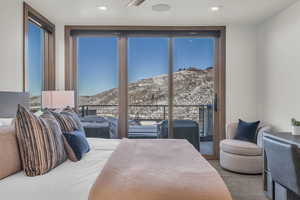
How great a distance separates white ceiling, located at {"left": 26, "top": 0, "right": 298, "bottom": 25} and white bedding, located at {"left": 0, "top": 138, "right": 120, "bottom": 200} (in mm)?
2450

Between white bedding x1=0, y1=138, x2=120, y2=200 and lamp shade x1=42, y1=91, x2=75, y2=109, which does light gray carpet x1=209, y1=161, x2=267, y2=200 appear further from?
lamp shade x1=42, y1=91, x2=75, y2=109

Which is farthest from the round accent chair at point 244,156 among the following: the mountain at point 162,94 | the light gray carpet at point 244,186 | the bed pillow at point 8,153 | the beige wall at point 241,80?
the bed pillow at point 8,153

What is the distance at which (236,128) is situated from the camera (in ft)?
A: 13.7

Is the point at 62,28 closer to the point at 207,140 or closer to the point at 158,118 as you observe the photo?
the point at 158,118

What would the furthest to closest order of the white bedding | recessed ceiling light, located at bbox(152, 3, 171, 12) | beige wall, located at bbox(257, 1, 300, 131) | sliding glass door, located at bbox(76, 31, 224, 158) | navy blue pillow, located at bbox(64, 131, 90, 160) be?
sliding glass door, located at bbox(76, 31, 224, 158) → recessed ceiling light, located at bbox(152, 3, 171, 12) → beige wall, located at bbox(257, 1, 300, 131) → navy blue pillow, located at bbox(64, 131, 90, 160) → the white bedding

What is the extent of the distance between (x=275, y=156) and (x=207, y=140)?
8.73ft

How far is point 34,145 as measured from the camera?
5.64 ft

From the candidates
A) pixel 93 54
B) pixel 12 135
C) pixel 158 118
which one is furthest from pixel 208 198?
pixel 93 54

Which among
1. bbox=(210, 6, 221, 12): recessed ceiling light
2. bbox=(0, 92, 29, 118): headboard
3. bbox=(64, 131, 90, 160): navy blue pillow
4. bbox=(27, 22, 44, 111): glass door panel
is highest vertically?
bbox=(210, 6, 221, 12): recessed ceiling light

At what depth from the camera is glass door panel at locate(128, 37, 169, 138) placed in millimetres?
4668

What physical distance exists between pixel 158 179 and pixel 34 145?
37.1 inches

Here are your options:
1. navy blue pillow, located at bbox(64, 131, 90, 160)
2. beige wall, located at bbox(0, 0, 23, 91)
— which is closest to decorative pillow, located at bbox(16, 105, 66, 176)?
navy blue pillow, located at bbox(64, 131, 90, 160)

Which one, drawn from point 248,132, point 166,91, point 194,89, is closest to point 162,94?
point 166,91

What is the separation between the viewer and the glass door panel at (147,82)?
15.3 feet
